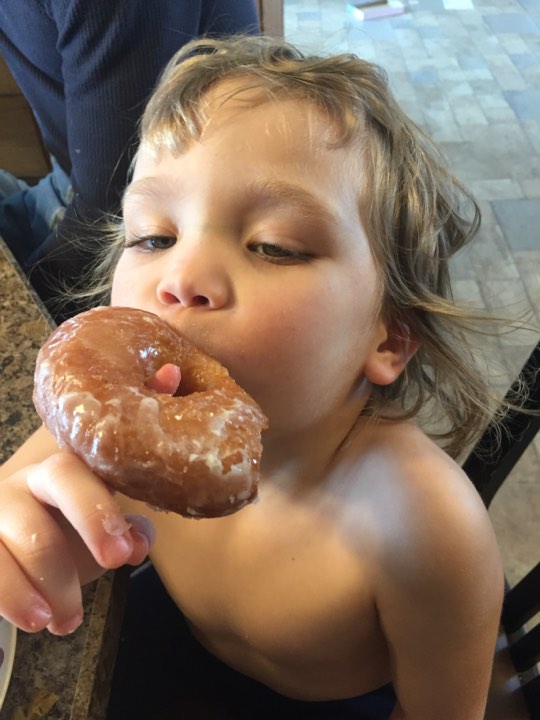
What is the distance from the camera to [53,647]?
2.41 feet

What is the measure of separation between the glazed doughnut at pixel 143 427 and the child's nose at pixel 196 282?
0.39 ft

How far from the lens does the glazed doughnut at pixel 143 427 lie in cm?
50

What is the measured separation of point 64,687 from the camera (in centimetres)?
71

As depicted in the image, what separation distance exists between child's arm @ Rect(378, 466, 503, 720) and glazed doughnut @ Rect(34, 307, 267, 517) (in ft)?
1.42

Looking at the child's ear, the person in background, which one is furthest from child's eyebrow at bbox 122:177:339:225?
the person in background

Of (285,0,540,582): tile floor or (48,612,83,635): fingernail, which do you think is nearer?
(48,612,83,635): fingernail

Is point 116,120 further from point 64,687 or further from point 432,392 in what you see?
point 64,687

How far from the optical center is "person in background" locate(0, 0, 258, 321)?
1.33 metres

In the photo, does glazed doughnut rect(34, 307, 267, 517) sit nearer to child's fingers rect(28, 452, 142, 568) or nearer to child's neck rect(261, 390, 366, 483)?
child's fingers rect(28, 452, 142, 568)

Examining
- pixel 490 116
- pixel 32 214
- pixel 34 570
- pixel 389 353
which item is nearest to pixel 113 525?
pixel 34 570

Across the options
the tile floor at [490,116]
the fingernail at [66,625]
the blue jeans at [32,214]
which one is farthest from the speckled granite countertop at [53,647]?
the tile floor at [490,116]

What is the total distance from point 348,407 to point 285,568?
28cm

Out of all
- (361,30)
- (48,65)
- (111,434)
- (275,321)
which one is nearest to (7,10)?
(48,65)

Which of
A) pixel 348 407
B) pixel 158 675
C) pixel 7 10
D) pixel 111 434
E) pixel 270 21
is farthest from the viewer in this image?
pixel 270 21
